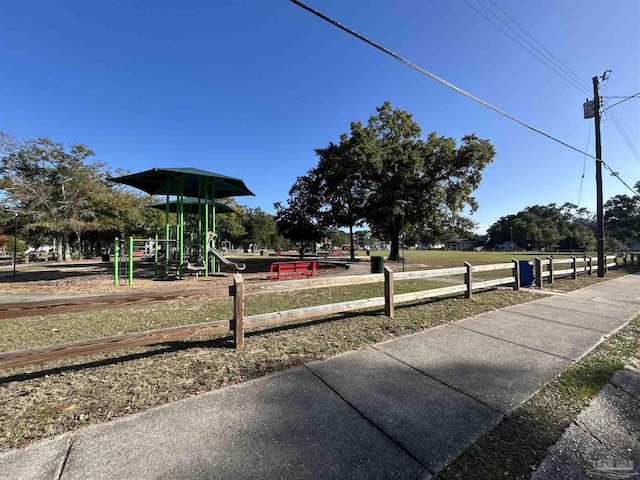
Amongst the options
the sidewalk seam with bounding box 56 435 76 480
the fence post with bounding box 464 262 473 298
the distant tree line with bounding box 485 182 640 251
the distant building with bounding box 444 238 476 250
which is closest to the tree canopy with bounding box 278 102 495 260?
the fence post with bounding box 464 262 473 298

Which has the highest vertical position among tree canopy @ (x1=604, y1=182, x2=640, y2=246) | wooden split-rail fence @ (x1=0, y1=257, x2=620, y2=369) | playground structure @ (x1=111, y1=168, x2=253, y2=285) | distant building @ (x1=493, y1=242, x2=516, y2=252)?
tree canopy @ (x1=604, y1=182, x2=640, y2=246)

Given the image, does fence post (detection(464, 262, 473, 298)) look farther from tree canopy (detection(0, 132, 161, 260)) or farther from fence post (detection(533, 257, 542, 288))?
tree canopy (detection(0, 132, 161, 260))

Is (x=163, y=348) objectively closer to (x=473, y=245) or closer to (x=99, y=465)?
(x=99, y=465)

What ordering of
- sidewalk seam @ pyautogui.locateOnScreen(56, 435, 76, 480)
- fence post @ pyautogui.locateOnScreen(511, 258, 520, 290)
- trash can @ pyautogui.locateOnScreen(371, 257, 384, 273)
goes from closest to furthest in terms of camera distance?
sidewalk seam @ pyautogui.locateOnScreen(56, 435, 76, 480), fence post @ pyautogui.locateOnScreen(511, 258, 520, 290), trash can @ pyautogui.locateOnScreen(371, 257, 384, 273)

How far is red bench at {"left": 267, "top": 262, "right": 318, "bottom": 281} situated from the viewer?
12109mm

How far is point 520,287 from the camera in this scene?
9.67 metres

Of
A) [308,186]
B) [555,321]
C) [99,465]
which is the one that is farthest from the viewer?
[308,186]

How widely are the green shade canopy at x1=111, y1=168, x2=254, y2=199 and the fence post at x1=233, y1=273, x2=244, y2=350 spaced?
28.2 ft

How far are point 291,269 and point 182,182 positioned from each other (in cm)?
574

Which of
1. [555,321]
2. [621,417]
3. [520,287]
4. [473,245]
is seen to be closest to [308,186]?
[520,287]

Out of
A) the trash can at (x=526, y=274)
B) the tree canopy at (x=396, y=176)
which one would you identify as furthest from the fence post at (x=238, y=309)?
the tree canopy at (x=396, y=176)

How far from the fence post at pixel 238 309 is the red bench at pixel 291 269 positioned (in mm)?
7681

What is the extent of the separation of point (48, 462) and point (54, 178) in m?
39.4

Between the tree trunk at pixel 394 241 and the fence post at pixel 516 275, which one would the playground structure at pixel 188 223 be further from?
Result: the tree trunk at pixel 394 241
